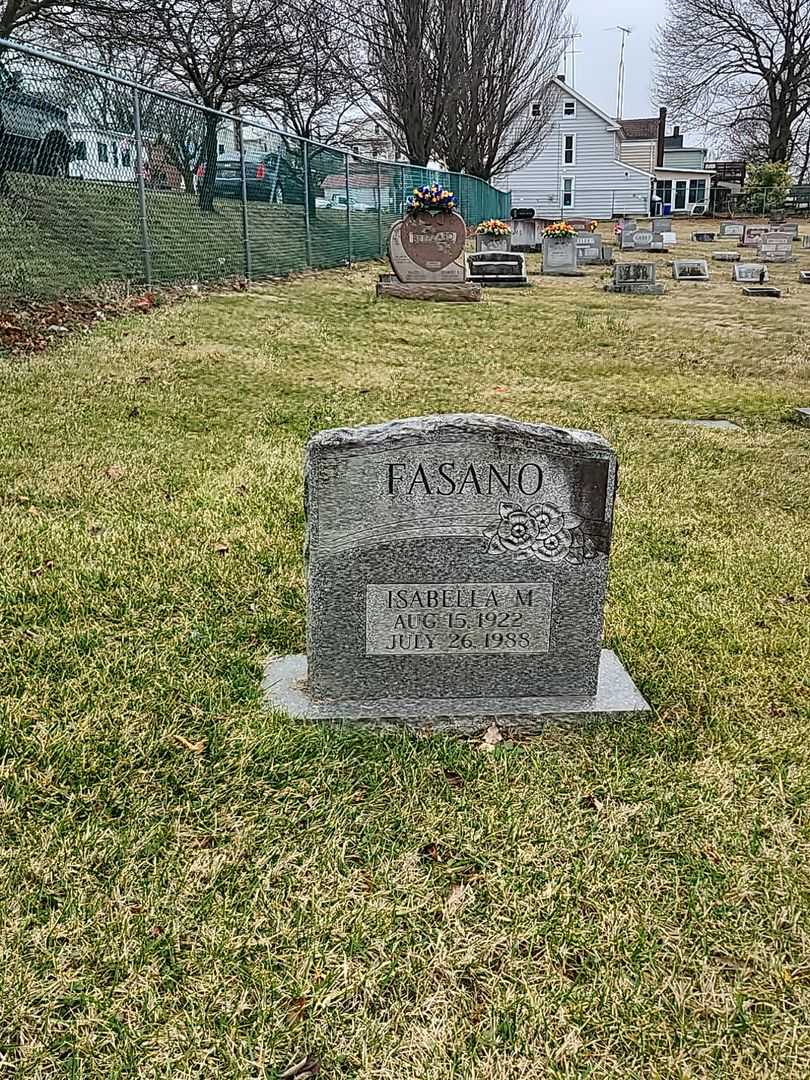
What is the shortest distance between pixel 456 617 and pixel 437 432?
25.0 inches

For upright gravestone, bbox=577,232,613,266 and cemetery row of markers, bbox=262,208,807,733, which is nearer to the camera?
cemetery row of markers, bbox=262,208,807,733

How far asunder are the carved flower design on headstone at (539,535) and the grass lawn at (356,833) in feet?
2.10

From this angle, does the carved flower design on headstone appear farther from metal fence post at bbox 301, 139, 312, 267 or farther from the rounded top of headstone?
metal fence post at bbox 301, 139, 312, 267

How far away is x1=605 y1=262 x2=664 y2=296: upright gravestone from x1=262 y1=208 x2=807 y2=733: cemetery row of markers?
17.2 m

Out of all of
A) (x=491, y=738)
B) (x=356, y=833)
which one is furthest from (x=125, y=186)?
(x=356, y=833)

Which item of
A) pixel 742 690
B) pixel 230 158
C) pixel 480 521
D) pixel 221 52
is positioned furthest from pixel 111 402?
pixel 221 52

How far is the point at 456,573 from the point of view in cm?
294

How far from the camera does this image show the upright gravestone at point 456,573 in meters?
2.80

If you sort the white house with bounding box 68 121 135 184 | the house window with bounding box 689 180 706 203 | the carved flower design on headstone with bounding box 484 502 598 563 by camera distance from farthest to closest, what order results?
the house window with bounding box 689 180 706 203 → the white house with bounding box 68 121 135 184 → the carved flower design on headstone with bounding box 484 502 598 563

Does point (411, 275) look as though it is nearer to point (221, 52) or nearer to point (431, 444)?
point (221, 52)

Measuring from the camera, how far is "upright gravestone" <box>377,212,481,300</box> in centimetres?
1502

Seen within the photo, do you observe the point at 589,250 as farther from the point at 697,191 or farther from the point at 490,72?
the point at 697,191

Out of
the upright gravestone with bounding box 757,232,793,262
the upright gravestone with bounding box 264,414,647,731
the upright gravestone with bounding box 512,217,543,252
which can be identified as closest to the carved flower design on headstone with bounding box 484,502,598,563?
the upright gravestone with bounding box 264,414,647,731

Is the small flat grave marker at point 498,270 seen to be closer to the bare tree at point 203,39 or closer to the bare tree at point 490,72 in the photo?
the bare tree at point 203,39
